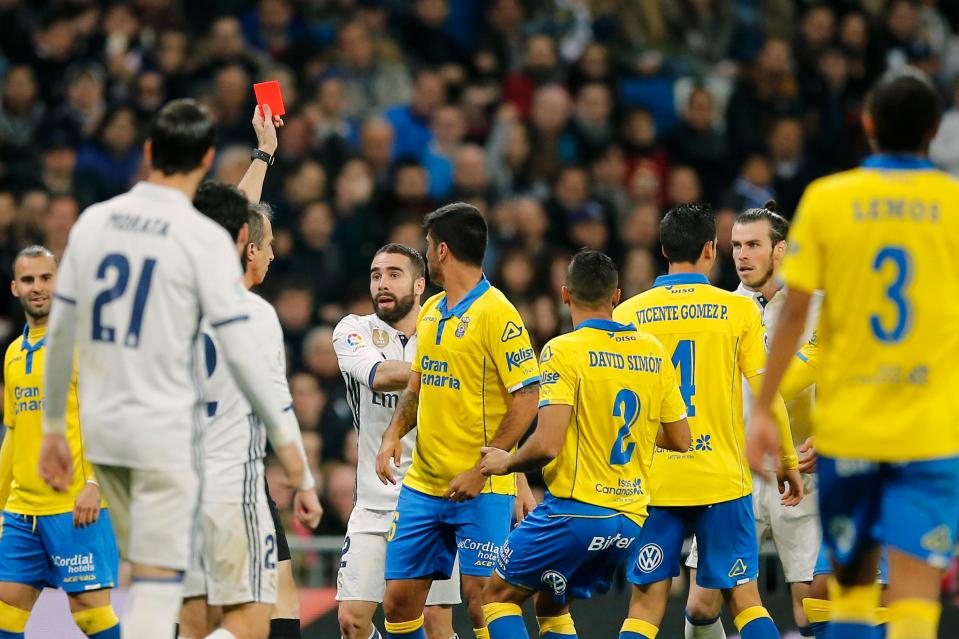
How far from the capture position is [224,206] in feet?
18.4

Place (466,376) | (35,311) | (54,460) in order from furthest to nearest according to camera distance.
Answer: (35,311) → (466,376) → (54,460)

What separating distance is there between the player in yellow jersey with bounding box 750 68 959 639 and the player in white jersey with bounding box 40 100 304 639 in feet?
5.88

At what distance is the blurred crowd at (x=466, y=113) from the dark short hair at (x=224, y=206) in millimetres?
5058

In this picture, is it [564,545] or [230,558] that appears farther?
[564,545]

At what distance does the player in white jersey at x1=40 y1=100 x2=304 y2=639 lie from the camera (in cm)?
477

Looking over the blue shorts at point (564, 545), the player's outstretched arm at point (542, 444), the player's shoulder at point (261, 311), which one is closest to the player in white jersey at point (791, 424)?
the blue shorts at point (564, 545)

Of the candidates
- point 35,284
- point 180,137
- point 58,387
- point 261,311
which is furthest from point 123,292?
point 35,284

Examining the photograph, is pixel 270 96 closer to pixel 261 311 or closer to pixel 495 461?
pixel 261 311

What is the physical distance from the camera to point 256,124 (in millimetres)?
7098

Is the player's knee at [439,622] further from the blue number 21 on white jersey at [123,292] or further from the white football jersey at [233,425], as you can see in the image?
the blue number 21 on white jersey at [123,292]

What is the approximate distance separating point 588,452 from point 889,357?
77.3 inches

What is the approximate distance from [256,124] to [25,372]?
1726 mm

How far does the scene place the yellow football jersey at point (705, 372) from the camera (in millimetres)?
6684

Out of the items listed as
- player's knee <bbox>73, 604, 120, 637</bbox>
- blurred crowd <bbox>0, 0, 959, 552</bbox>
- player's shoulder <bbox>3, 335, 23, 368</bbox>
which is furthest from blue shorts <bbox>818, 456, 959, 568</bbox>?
blurred crowd <bbox>0, 0, 959, 552</bbox>
